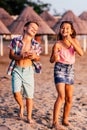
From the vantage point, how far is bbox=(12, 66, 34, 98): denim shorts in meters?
5.60

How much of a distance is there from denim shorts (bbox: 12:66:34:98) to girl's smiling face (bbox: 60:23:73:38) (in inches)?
25.2

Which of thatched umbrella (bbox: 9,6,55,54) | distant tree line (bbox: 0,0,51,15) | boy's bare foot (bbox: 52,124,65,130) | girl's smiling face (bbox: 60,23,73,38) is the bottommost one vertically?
boy's bare foot (bbox: 52,124,65,130)

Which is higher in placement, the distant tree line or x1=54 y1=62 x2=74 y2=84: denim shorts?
the distant tree line

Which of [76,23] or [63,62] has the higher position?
[76,23]

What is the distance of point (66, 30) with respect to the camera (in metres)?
5.47

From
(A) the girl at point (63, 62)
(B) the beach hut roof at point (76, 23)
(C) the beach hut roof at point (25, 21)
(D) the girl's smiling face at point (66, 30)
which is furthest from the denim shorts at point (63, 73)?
(B) the beach hut roof at point (76, 23)

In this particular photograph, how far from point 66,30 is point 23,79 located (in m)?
0.87

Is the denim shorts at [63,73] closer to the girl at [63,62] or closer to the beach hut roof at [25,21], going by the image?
the girl at [63,62]

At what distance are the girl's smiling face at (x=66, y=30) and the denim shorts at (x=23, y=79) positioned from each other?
2.10 ft

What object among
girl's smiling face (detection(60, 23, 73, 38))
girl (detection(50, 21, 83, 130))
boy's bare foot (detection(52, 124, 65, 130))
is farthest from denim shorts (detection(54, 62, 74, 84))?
boy's bare foot (detection(52, 124, 65, 130))

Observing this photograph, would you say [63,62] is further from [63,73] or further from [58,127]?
[58,127]

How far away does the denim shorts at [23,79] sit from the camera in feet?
18.4

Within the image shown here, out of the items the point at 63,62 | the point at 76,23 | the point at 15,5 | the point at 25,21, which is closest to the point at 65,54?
the point at 63,62

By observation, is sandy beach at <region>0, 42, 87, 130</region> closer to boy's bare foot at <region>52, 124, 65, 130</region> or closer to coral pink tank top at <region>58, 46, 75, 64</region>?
boy's bare foot at <region>52, 124, 65, 130</region>
